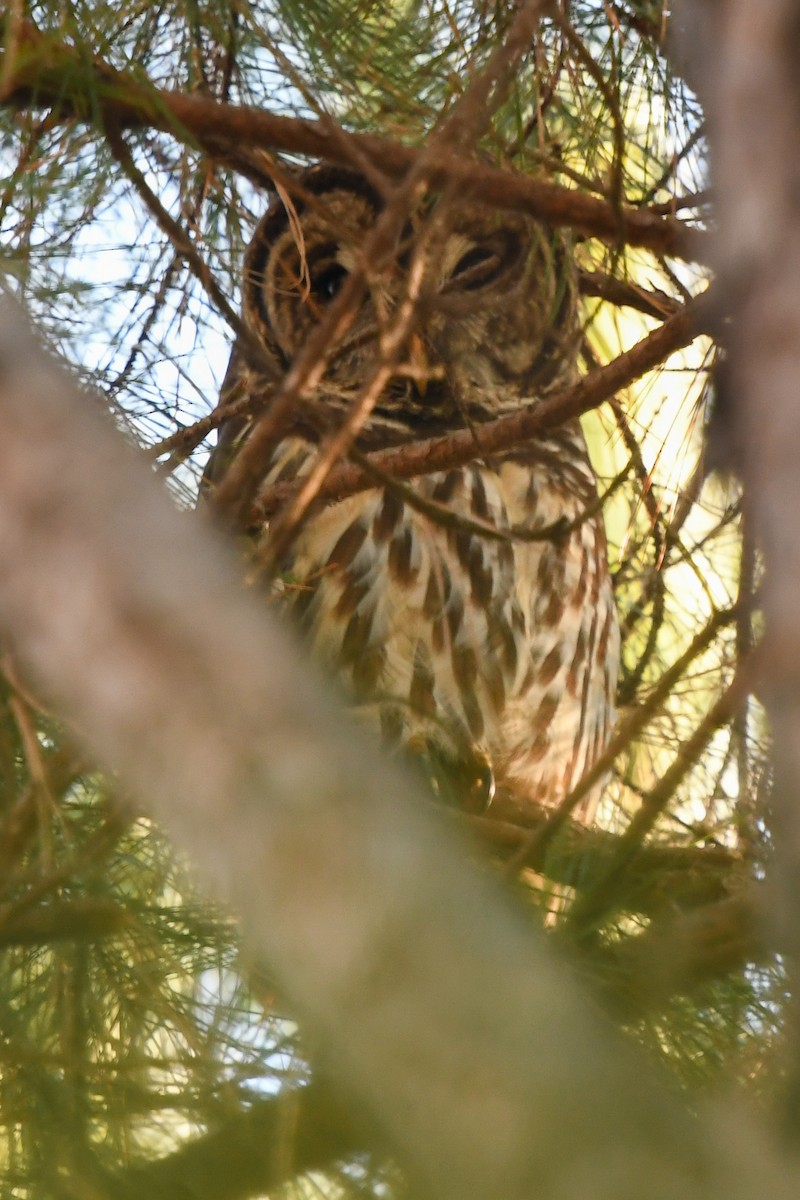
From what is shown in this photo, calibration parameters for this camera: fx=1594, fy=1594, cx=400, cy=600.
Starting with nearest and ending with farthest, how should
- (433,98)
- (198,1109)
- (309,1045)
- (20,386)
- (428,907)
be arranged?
(428,907) < (20,386) < (309,1045) < (198,1109) < (433,98)

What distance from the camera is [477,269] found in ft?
10.8

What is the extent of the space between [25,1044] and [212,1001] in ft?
0.76

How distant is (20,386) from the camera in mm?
971

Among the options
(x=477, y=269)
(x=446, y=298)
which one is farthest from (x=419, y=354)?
(x=477, y=269)

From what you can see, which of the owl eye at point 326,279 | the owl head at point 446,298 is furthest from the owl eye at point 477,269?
the owl eye at point 326,279

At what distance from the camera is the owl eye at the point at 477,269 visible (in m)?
3.30

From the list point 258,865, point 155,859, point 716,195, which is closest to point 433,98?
point 155,859

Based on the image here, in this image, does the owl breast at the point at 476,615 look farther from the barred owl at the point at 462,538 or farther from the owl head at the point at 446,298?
the owl head at the point at 446,298

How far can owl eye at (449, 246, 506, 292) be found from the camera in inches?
130

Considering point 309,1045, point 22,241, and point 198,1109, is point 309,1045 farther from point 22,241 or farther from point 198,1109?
point 22,241

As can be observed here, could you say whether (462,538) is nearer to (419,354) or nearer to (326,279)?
(419,354)

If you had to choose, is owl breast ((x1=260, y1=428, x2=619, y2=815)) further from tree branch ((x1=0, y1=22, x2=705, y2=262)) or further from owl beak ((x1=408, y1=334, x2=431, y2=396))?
tree branch ((x1=0, y1=22, x2=705, y2=262))

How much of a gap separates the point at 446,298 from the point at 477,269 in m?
0.38

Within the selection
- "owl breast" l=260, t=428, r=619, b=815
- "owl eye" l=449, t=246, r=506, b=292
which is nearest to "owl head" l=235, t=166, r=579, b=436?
"owl eye" l=449, t=246, r=506, b=292
